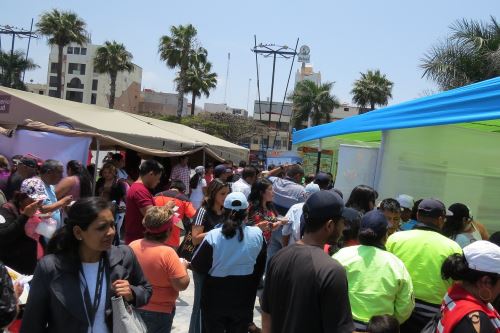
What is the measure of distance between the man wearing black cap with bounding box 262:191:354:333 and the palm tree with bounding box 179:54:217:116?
40779mm

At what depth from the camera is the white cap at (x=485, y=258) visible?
2316 millimetres

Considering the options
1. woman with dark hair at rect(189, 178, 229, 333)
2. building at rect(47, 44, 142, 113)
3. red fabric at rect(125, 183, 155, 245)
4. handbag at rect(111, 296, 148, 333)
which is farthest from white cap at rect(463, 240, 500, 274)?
building at rect(47, 44, 142, 113)

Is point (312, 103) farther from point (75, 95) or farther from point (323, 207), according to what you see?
point (323, 207)

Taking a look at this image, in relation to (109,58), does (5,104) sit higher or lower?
lower

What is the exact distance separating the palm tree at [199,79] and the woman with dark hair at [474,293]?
40929 millimetres

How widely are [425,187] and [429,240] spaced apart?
10.9ft

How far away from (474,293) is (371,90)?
41.8 meters

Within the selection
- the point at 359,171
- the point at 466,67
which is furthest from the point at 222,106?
the point at 359,171

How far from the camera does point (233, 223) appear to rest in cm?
371

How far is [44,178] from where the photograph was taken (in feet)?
17.1

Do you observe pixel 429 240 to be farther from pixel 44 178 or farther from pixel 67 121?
pixel 67 121

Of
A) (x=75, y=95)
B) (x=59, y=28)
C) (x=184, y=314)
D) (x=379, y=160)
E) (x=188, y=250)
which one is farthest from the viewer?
(x=75, y=95)

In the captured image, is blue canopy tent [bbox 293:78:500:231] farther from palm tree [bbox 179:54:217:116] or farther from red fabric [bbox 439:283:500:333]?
palm tree [bbox 179:54:217:116]

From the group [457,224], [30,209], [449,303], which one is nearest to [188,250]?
[30,209]
